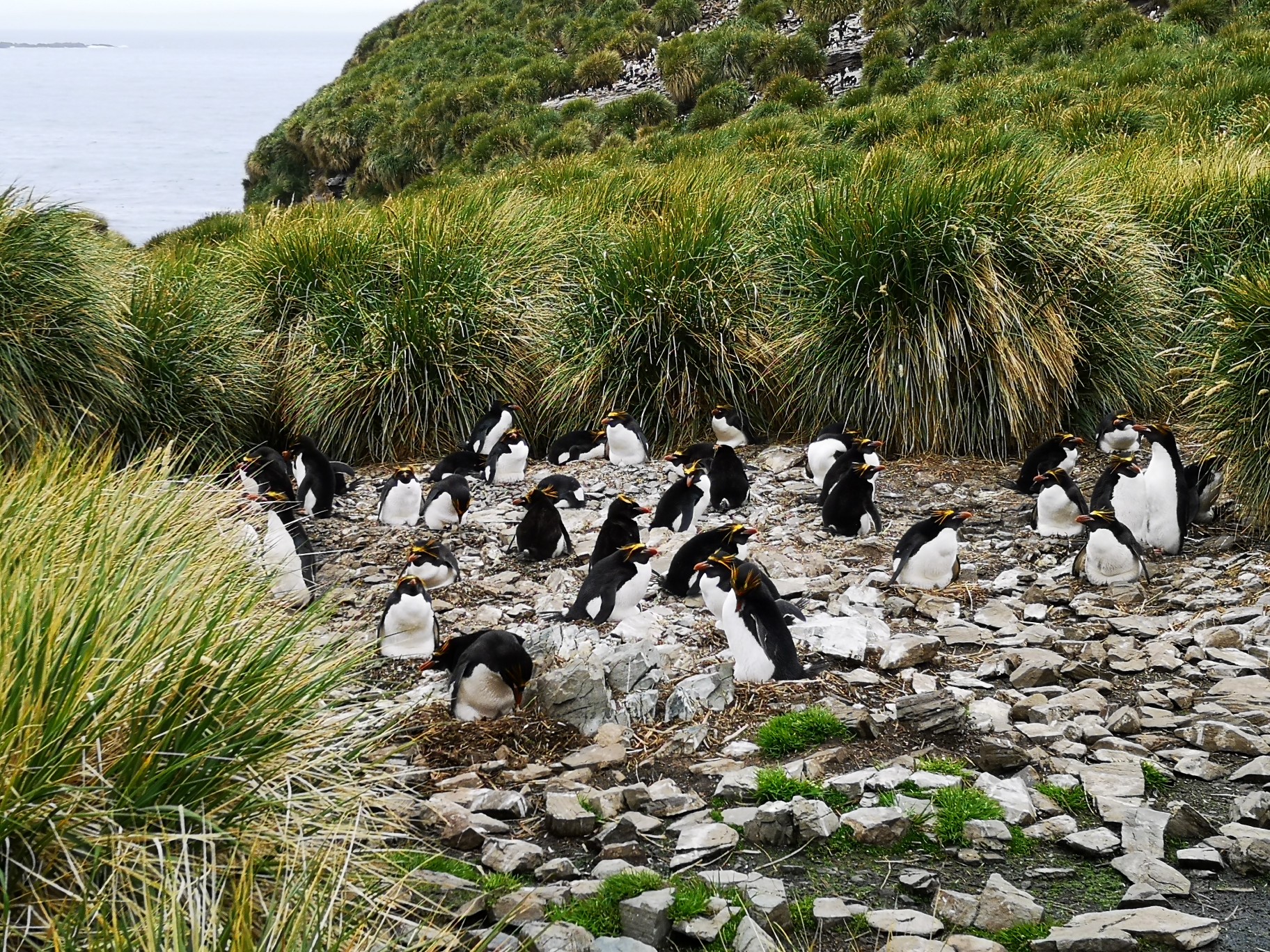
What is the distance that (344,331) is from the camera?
31.3 ft

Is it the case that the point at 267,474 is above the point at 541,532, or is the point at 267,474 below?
above

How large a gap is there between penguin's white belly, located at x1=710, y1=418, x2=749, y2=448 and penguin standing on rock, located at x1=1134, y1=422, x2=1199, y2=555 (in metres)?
3.10

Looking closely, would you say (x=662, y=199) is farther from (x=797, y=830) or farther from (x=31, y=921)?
(x=31, y=921)

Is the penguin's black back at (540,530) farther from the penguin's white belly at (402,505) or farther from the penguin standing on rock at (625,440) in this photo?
the penguin standing on rock at (625,440)

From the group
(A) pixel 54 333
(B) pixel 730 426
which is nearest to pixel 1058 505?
(B) pixel 730 426

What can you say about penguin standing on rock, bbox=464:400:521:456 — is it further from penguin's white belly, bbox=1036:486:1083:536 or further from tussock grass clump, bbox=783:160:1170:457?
penguin's white belly, bbox=1036:486:1083:536

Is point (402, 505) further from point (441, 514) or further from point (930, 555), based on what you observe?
point (930, 555)

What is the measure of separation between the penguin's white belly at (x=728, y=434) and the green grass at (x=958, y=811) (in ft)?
16.4

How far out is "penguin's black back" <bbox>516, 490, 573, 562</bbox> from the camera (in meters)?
6.98

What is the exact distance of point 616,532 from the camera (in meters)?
6.72

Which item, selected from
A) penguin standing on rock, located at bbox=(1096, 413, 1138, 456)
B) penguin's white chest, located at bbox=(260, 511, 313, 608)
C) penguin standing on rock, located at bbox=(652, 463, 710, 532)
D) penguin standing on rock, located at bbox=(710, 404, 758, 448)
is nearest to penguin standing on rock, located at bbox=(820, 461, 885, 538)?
penguin standing on rock, located at bbox=(652, 463, 710, 532)

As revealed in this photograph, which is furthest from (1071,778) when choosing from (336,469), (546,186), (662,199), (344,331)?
(546,186)

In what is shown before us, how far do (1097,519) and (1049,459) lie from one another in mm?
1579

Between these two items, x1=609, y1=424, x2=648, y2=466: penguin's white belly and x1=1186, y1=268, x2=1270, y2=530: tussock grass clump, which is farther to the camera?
x1=609, y1=424, x2=648, y2=466: penguin's white belly
